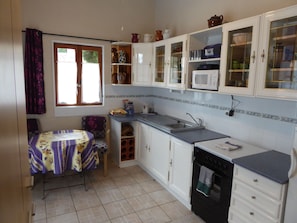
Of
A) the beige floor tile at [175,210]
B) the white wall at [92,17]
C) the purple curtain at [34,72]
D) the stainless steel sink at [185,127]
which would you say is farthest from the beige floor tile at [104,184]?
the white wall at [92,17]

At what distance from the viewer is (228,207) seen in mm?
1982

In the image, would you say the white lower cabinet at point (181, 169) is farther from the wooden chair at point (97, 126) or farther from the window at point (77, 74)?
the window at point (77, 74)

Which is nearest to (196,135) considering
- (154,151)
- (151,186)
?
(154,151)

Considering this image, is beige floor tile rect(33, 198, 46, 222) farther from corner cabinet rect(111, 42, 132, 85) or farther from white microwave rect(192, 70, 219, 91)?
white microwave rect(192, 70, 219, 91)

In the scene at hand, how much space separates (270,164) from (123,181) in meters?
2.06

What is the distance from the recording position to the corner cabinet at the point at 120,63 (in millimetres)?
3756

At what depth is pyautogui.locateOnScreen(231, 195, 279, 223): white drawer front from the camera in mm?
1689

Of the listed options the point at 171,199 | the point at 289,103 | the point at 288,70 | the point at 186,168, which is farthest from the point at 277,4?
the point at 171,199

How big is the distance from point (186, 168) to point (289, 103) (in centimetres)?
126

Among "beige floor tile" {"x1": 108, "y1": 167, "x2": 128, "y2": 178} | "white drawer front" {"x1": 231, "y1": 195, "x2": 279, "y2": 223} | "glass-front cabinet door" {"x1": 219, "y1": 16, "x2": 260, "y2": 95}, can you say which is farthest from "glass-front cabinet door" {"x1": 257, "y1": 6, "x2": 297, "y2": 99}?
"beige floor tile" {"x1": 108, "y1": 167, "x2": 128, "y2": 178}

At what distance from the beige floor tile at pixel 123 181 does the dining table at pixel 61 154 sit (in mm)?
541

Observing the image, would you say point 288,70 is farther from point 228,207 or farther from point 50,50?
point 50,50

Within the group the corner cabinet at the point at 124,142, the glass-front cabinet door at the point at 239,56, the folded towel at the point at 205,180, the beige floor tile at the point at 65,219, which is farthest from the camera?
the corner cabinet at the point at 124,142

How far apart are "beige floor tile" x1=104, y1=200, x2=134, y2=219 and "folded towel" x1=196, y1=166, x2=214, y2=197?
2.85 feet
